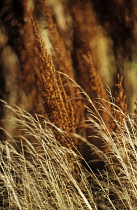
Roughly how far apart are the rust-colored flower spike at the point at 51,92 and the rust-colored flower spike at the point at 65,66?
3 cm

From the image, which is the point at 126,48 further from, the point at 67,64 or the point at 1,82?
the point at 1,82

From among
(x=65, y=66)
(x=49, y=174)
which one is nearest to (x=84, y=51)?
(x=65, y=66)

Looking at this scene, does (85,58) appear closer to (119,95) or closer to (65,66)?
(65,66)

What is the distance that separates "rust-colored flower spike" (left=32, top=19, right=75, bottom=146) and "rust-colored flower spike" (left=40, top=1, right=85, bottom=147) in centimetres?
3

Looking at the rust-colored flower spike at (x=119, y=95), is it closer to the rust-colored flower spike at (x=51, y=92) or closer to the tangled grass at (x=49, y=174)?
the tangled grass at (x=49, y=174)

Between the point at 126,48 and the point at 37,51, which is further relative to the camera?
the point at 126,48

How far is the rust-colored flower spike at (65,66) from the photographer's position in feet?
7.71

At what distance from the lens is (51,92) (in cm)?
236

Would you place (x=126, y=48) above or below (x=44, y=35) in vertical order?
below

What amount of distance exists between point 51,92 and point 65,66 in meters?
0.22

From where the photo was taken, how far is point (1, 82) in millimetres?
2318

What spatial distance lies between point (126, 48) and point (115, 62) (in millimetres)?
141

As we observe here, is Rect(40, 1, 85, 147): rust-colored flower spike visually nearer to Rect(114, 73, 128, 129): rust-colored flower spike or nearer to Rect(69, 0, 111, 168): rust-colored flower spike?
Rect(69, 0, 111, 168): rust-colored flower spike

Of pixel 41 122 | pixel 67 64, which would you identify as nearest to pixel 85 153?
pixel 41 122
